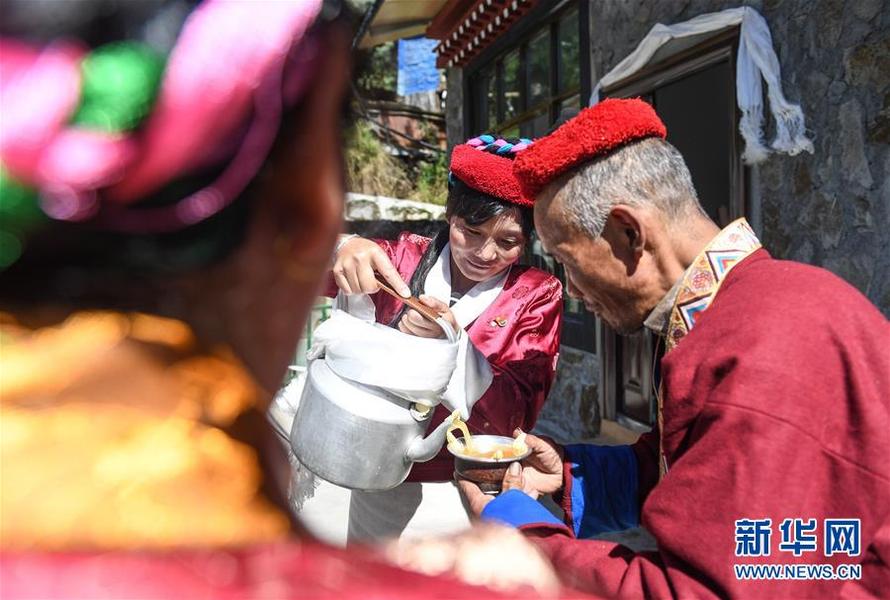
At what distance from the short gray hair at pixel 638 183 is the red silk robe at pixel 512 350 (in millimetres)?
728

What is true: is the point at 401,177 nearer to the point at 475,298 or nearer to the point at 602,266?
the point at 475,298

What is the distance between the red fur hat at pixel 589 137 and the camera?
1434mm

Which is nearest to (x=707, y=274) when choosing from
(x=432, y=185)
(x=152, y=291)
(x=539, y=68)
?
(x=152, y=291)

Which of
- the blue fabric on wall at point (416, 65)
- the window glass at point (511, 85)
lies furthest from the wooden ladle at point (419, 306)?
the blue fabric on wall at point (416, 65)

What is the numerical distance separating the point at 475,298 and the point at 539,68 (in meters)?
4.72

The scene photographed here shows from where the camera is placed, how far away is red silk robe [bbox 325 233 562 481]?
6.76ft

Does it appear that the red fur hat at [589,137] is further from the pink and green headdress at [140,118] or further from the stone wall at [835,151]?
the stone wall at [835,151]

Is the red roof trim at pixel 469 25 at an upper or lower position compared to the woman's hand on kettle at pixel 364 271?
upper

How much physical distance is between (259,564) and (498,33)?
6.87m

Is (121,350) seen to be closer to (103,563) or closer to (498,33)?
(103,563)

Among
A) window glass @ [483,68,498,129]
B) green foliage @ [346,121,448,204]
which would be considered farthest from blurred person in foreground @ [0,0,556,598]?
green foliage @ [346,121,448,204]

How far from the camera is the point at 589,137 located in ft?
4.73

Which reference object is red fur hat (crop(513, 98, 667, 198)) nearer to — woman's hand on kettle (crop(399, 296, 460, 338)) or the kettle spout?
woman's hand on kettle (crop(399, 296, 460, 338))

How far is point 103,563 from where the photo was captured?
35 cm
